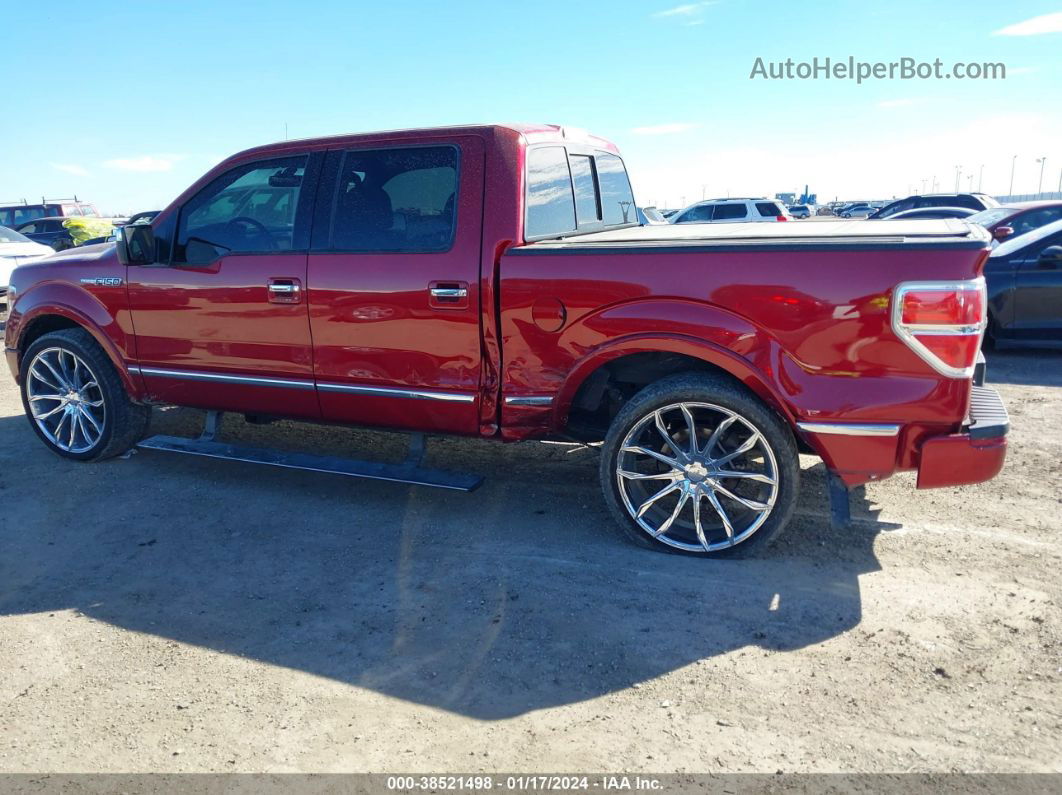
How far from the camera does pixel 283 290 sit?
4445mm

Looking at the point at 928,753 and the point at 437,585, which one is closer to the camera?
the point at 928,753

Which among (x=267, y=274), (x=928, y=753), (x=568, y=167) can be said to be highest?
(x=568, y=167)

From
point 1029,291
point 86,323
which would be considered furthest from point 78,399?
point 1029,291

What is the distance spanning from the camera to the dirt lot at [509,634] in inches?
103

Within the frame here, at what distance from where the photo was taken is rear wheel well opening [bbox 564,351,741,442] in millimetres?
3965

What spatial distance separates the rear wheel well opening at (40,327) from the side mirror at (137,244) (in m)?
0.92

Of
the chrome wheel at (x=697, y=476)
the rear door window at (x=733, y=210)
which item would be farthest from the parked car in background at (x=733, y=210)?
the chrome wheel at (x=697, y=476)

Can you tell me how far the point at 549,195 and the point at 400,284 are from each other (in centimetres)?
97

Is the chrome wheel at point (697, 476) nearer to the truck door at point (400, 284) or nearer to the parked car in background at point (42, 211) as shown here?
the truck door at point (400, 284)

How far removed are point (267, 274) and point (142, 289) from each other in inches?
39.5

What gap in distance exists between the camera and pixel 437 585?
12.0ft

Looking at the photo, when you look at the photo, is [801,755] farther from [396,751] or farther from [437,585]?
[437,585]

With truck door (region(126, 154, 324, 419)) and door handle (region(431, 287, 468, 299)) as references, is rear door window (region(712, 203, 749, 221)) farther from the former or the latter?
door handle (region(431, 287, 468, 299))

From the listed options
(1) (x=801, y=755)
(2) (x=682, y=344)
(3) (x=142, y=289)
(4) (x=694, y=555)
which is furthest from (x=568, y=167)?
(1) (x=801, y=755)
